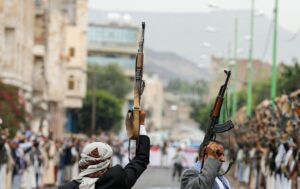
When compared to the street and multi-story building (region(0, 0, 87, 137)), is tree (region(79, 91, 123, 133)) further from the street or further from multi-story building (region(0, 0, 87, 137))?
the street

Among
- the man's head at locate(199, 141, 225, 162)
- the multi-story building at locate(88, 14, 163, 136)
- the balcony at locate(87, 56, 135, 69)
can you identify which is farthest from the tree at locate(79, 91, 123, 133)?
the man's head at locate(199, 141, 225, 162)

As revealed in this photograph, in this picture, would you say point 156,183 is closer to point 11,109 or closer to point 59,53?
point 11,109

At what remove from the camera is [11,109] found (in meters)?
43.6

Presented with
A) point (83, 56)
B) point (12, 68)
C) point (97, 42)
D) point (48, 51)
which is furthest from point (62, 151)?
point (97, 42)

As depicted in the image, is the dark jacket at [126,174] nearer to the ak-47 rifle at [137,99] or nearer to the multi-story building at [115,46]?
the ak-47 rifle at [137,99]

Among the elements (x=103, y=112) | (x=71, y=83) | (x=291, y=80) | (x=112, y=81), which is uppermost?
(x=112, y=81)

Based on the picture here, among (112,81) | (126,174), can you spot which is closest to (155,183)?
(126,174)

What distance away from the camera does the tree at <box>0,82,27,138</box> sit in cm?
4081

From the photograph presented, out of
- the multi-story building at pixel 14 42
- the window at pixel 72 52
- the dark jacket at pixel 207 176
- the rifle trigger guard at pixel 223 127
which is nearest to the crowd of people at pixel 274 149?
the rifle trigger guard at pixel 223 127

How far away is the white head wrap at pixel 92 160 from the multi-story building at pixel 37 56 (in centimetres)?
3994

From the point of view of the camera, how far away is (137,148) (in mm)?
9266

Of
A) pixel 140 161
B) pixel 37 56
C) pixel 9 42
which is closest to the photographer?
pixel 140 161

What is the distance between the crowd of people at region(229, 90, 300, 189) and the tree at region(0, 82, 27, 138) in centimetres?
806

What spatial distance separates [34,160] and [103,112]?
87791 mm
